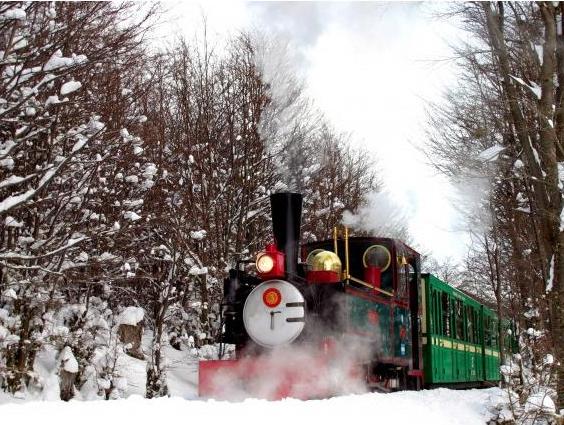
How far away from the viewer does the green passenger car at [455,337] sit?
12.9m

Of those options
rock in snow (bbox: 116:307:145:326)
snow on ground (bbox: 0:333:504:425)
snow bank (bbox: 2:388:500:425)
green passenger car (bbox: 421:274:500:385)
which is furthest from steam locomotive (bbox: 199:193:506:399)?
rock in snow (bbox: 116:307:145:326)

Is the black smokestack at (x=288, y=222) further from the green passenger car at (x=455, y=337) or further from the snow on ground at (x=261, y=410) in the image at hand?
the green passenger car at (x=455, y=337)

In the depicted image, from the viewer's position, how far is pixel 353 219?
54.7 feet

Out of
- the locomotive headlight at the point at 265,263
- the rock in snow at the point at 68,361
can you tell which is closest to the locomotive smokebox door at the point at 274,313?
the locomotive headlight at the point at 265,263

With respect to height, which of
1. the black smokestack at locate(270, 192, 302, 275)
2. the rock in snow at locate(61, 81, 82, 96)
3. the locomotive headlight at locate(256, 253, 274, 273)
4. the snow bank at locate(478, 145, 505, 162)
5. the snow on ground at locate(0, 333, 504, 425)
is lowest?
the snow on ground at locate(0, 333, 504, 425)

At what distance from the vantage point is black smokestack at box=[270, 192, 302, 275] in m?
9.14

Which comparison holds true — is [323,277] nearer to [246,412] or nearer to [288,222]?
[288,222]

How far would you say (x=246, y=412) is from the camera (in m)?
5.77

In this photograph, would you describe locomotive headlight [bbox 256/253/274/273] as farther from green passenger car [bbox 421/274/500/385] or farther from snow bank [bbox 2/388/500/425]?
green passenger car [bbox 421/274/500/385]

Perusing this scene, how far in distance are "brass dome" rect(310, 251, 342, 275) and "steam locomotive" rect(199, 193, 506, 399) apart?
1cm

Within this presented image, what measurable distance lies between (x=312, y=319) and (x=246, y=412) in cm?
335

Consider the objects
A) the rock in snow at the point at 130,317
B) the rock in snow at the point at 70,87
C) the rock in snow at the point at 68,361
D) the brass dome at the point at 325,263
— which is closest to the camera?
the rock in snow at the point at 70,87

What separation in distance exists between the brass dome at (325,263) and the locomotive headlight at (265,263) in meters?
0.85

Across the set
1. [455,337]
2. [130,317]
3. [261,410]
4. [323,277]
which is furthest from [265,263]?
[455,337]
